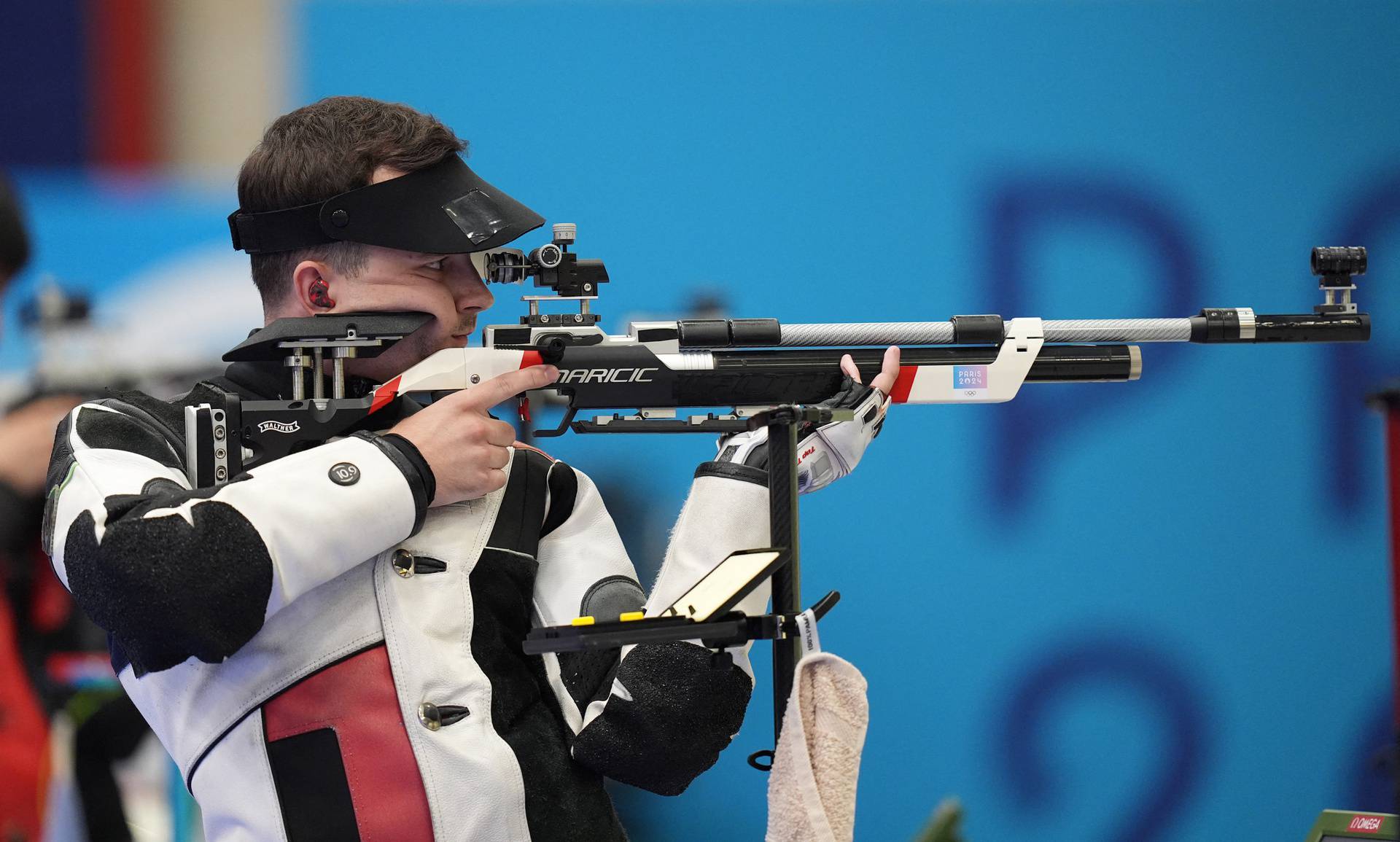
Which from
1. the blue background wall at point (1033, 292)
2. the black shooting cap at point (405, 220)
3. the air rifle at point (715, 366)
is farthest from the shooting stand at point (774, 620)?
the blue background wall at point (1033, 292)

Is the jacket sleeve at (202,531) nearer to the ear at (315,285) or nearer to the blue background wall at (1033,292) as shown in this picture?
the ear at (315,285)

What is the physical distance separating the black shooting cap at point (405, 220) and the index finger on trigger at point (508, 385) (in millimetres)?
138

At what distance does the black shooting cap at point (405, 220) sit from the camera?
4.47ft

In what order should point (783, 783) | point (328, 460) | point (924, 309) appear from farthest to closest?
point (924, 309) < point (328, 460) < point (783, 783)

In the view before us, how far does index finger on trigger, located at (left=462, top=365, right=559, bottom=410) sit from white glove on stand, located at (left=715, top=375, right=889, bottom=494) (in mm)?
206

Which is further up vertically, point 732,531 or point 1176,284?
point 1176,284

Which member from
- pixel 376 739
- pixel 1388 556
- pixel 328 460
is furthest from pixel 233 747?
pixel 1388 556

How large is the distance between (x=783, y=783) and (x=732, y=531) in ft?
0.99

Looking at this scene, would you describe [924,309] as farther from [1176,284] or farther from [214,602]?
[214,602]

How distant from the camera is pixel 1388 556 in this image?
232cm

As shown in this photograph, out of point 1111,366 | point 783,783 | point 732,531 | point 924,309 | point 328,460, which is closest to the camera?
point 783,783

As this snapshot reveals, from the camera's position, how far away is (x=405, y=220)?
137 cm

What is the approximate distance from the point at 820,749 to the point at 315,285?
738mm

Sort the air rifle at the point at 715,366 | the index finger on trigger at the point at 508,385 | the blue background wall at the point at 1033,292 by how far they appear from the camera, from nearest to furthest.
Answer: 1. the air rifle at the point at 715,366
2. the index finger on trigger at the point at 508,385
3. the blue background wall at the point at 1033,292
